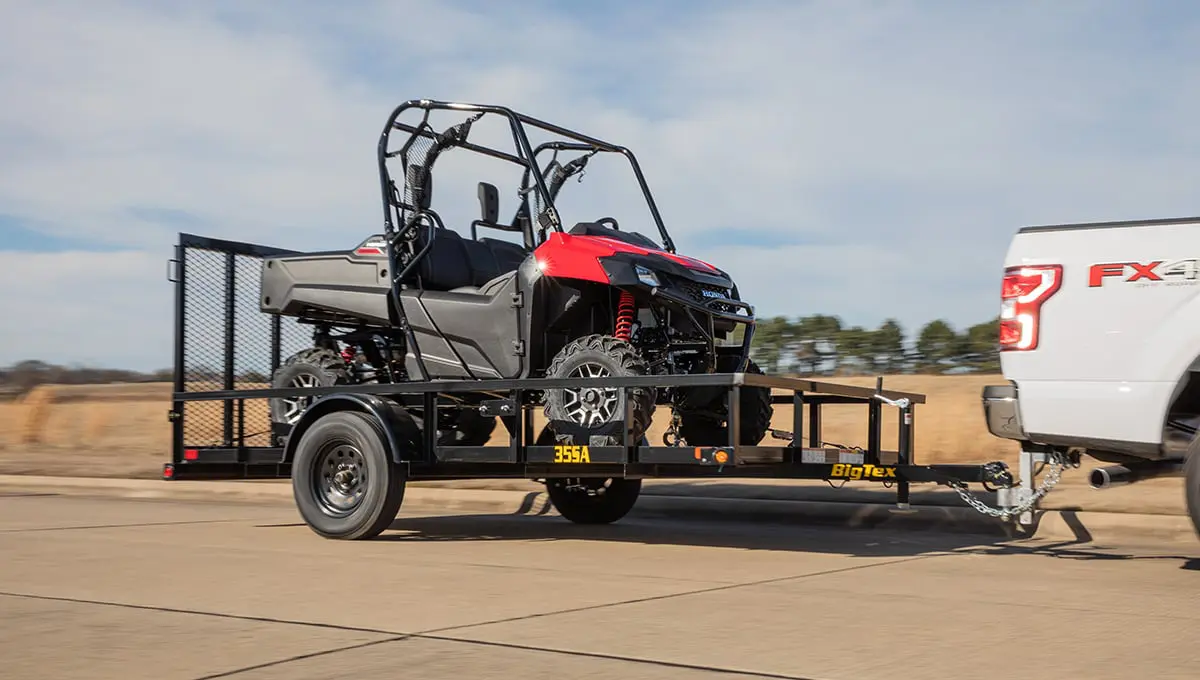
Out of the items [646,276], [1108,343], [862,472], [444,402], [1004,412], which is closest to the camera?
[1108,343]

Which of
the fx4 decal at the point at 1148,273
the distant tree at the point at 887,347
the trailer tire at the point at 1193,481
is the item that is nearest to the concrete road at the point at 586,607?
the trailer tire at the point at 1193,481

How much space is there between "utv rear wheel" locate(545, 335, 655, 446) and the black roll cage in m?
1.08

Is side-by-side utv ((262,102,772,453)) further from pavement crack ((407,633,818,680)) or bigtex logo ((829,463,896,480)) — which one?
pavement crack ((407,633,818,680))

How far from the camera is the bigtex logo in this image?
8711mm

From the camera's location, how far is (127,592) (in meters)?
6.96

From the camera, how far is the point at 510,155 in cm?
1070

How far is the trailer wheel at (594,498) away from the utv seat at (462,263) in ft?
6.68

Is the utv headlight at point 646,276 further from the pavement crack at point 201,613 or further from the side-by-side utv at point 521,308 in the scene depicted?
the pavement crack at point 201,613

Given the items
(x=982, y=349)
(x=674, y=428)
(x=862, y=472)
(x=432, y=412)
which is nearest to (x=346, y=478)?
(x=432, y=412)

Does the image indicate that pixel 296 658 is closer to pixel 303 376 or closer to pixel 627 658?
pixel 627 658

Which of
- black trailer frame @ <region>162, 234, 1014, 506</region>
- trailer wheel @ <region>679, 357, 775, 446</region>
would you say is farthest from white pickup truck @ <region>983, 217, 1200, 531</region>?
trailer wheel @ <region>679, 357, 775, 446</region>

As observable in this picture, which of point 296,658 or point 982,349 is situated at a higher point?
point 982,349

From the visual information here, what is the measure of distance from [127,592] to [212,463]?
3.90 meters

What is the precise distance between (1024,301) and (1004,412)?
0.68 metres
